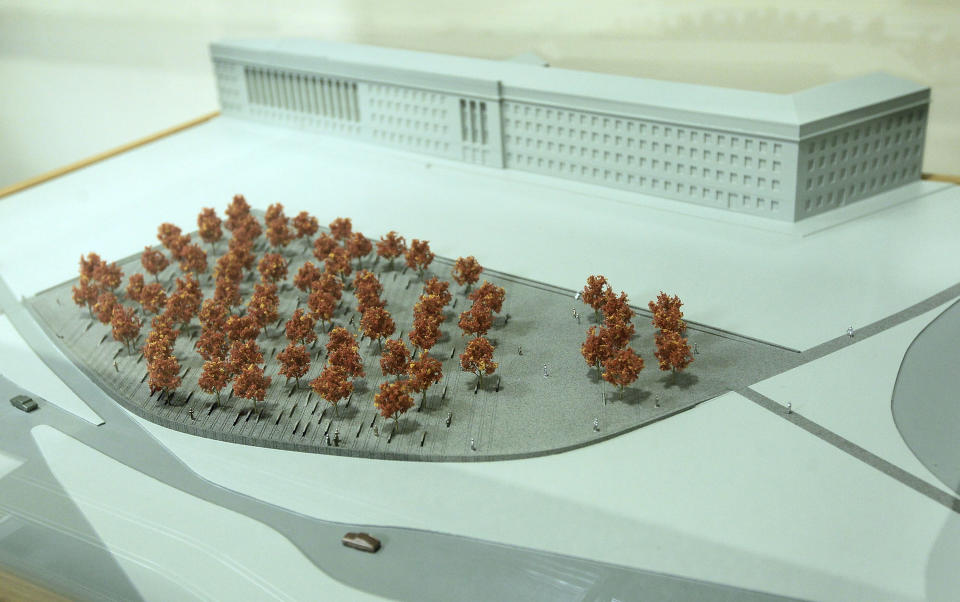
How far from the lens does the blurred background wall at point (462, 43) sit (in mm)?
17875

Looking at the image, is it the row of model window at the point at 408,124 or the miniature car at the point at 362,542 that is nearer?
the miniature car at the point at 362,542

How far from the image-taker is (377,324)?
13.6 meters

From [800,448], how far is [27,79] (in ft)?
50.0

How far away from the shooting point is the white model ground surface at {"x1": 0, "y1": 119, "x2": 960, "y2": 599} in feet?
32.6

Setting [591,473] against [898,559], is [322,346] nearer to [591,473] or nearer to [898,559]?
[591,473]

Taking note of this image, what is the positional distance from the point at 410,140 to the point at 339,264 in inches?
215

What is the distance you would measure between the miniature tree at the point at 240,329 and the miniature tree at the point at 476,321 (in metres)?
2.63

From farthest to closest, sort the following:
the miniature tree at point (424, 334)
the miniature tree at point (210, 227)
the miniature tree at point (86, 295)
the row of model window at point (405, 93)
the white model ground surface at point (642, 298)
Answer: the row of model window at point (405, 93)
the miniature tree at point (210, 227)
the miniature tree at point (86, 295)
the miniature tree at point (424, 334)
the white model ground surface at point (642, 298)

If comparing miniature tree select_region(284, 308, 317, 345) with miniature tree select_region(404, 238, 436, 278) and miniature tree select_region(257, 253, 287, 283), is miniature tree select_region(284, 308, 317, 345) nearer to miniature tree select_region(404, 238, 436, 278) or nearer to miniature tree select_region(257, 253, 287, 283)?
miniature tree select_region(257, 253, 287, 283)

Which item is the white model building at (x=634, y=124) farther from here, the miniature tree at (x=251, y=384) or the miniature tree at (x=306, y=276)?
the miniature tree at (x=251, y=384)

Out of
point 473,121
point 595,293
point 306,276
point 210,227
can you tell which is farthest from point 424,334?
point 473,121

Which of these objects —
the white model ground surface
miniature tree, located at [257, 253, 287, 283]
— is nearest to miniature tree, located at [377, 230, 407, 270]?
the white model ground surface

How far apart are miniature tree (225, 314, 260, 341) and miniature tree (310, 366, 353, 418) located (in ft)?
5.61

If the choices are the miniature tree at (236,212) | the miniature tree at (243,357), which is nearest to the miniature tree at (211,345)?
the miniature tree at (243,357)
